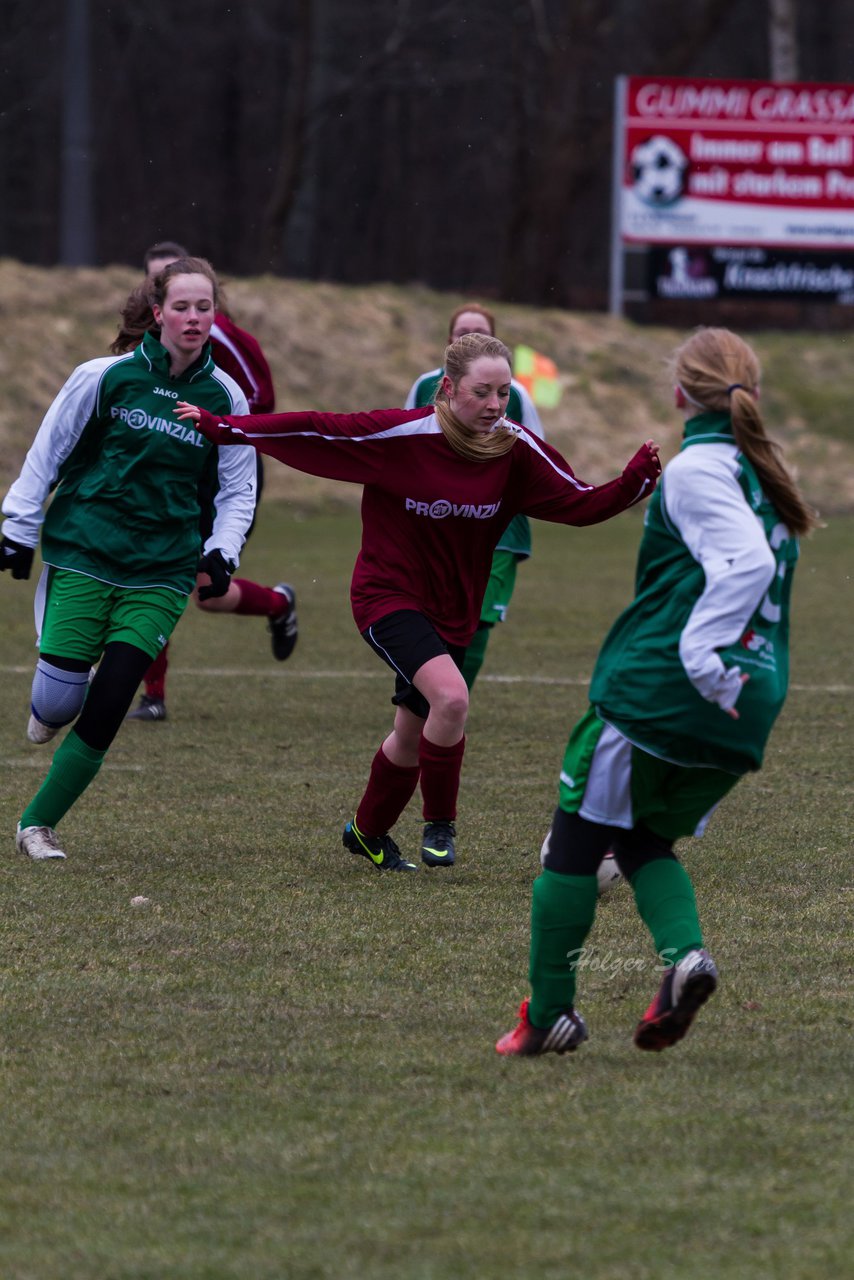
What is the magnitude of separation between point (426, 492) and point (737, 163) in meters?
19.5

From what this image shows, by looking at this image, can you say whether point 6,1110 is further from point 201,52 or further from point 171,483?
point 201,52

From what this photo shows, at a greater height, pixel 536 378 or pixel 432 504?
pixel 432 504

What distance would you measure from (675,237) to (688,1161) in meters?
21.6

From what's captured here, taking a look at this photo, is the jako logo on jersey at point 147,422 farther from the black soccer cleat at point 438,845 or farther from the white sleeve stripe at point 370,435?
the black soccer cleat at point 438,845

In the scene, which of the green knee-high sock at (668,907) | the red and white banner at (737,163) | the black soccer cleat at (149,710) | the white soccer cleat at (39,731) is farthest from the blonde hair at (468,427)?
the red and white banner at (737,163)

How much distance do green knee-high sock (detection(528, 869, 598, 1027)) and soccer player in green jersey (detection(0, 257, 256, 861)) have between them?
230 centimetres

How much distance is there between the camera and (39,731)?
648cm

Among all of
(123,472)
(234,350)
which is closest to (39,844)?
(123,472)

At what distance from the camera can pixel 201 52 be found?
1501 inches

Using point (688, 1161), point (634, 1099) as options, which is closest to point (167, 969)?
point (634, 1099)

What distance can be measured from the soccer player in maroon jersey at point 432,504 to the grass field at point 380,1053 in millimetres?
457

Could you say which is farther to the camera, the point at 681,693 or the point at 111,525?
the point at 111,525

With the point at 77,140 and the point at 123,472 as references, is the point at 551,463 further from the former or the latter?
the point at 77,140

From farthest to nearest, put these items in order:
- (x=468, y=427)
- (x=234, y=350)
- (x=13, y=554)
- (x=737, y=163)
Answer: (x=737, y=163)
(x=234, y=350)
(x=13, y=554)
(x=468, y=427)
